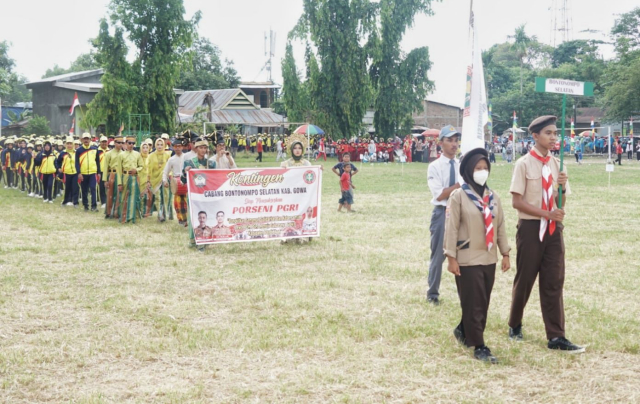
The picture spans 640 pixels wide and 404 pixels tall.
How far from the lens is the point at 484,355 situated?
611 centimetres

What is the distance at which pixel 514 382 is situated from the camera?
18.4 ft

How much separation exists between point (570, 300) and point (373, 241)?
5.00 m

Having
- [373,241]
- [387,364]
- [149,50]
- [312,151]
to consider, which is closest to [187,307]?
[387,364]

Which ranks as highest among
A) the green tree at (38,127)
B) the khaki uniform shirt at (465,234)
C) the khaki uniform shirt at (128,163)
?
the green tree at (38,127)

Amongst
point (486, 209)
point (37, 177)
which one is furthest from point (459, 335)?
point (37, 177)

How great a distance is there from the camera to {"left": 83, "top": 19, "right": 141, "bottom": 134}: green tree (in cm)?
3503

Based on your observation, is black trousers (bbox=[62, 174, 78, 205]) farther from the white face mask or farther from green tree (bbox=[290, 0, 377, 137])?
green tree (bbox=[290, 0, 377, 137])

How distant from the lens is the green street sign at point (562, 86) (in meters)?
6.80

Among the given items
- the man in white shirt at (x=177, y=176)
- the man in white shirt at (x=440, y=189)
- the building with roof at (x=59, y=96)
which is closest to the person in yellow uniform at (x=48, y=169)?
the man in white shirt at (x=177, y=176)

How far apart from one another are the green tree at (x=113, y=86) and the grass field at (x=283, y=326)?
22840 mm

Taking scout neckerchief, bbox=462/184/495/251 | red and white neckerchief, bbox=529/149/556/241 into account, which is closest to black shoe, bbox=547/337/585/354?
red and white neckerchief, bbox=529/149/556/241

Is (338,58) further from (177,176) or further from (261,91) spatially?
(177,176)

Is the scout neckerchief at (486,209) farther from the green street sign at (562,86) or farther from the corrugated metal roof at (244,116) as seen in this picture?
the corrugated metal roof at (244,116)

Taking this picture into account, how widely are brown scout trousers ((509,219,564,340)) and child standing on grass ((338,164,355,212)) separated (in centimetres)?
1120
